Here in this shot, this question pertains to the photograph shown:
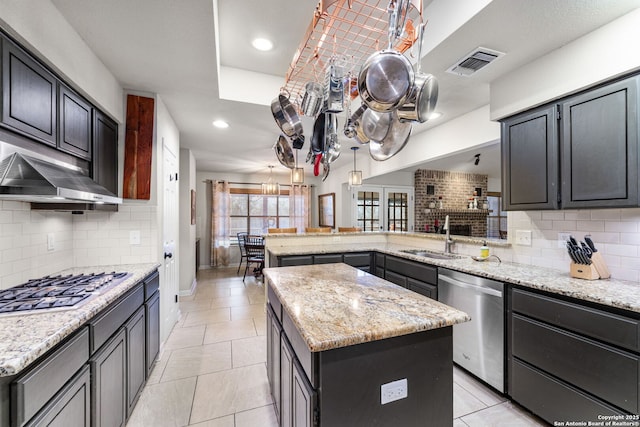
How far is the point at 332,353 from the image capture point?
3.24ft

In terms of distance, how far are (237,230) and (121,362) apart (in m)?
5.68

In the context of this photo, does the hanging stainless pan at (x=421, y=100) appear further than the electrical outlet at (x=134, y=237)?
No

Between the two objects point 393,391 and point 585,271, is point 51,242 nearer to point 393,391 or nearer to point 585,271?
point 393,391

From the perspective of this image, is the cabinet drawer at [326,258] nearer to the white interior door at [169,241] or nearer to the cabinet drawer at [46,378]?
the white interior door at [169,241]

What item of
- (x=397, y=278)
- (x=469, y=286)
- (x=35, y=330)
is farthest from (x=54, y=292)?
(x=397, y=278)

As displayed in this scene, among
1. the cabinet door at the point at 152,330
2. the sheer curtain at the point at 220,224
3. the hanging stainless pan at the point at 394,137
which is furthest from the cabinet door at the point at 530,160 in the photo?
the sheer curtain at the point at 220,224

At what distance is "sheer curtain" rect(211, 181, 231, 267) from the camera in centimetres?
661

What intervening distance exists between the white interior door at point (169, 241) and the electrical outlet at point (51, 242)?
0.81 meters

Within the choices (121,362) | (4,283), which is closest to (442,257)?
(121,362)

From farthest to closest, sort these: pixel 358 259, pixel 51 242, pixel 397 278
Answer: pixel 358 259 < pixel 397 278 < pixel 51 242

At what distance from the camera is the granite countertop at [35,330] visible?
85cm

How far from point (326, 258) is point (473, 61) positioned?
93.4 inches

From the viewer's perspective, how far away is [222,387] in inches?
82.0

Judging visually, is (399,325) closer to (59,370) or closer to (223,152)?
(59,370)
